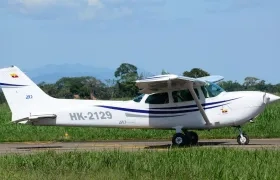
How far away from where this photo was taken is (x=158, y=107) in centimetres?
1867

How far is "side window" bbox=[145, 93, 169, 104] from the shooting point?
60.9 ft

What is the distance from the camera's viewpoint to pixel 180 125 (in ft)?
60.6

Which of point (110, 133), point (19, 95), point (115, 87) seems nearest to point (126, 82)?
point (115, 87)

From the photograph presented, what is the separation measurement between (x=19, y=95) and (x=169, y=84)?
499 centimetres

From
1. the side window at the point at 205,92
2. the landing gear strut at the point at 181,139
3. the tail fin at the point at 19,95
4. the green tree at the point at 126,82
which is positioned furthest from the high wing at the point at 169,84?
the green tree at the point at 126,82

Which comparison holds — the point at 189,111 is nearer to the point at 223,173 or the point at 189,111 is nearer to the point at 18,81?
the point at 18,81

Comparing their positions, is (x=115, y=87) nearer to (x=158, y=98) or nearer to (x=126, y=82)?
(x=126, y=82)

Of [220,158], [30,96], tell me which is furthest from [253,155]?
[30,96]

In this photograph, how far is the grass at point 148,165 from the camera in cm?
969

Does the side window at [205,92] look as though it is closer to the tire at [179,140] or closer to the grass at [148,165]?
the tire at [179,140]

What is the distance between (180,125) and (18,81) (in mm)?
5410

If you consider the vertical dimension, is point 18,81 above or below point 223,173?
above

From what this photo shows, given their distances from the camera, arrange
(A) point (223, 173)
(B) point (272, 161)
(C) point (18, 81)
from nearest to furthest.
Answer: (A) point (223, 173), (B) point (272, 161), (C) point (18, 81)

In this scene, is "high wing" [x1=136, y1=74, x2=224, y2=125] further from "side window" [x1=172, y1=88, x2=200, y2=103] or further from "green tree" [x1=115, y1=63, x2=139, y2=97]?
"green tree" [x1=115, y1=63, x2=139, y2=97]
